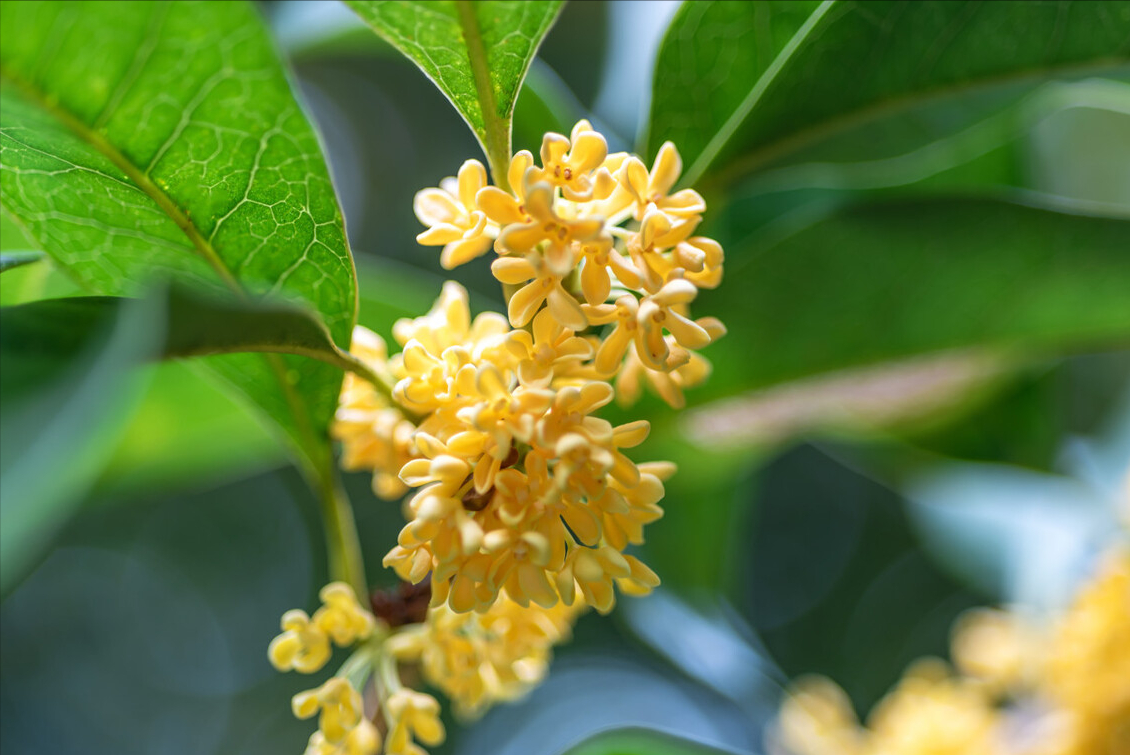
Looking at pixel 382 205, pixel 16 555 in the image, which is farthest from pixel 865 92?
pixel 382 205

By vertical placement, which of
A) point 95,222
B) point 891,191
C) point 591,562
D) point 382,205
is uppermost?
point 95,222

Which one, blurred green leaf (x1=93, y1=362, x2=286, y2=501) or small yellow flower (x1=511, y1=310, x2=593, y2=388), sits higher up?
small yellow flower (x1=511, y1=310, x2=593, y2=388)

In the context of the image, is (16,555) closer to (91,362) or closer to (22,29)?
(91,362)

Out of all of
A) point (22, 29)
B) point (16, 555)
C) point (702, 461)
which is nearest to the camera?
point (16, 555)

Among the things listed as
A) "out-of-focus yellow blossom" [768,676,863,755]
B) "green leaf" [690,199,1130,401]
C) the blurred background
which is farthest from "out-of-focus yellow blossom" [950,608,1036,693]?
"green leaf" [690,199,1130,401]

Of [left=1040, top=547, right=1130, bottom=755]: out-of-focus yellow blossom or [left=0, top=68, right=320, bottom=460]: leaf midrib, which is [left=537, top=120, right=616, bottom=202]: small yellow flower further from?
[left=1040, top=547, right=1130, bottom=755]: out-of-focus yellow blossom

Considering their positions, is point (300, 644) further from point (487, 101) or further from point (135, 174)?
point (487, 101)

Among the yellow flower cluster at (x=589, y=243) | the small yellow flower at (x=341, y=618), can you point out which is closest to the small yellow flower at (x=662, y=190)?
the yellow flower cluster at (x=589, y=243)
